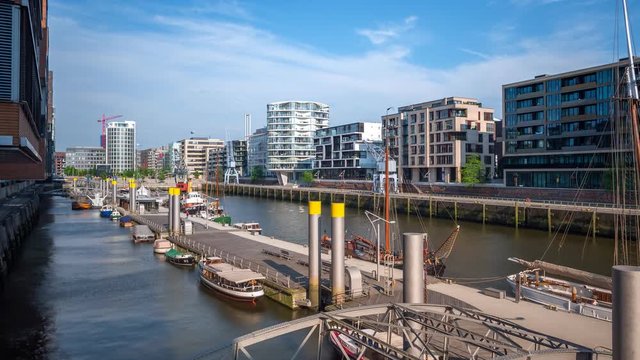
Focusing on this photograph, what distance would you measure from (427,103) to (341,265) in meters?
102

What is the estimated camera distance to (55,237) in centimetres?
6450

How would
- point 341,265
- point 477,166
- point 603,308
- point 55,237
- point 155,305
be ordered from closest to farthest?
point 603,308
point 341,265
point 155,305
point 55,237
point 477,166

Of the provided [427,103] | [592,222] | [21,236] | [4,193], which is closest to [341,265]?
[592,222]

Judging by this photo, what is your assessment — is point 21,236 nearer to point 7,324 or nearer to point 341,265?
point 7,324

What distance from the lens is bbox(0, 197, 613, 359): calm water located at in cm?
2438

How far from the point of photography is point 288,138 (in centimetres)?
17600

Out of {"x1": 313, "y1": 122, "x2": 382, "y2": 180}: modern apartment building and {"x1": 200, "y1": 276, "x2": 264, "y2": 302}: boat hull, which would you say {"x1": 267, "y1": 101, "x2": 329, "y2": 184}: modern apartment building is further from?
{"x1": 200, "y1": 276, "x2": 264, "y2": 302}: boat hull

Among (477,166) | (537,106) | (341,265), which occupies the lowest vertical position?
(341,265)

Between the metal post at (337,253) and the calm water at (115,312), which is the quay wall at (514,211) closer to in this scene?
the metal post at (337,253)

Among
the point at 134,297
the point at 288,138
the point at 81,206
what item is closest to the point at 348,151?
the point at 288,138

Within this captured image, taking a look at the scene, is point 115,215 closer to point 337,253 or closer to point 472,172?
point 472,172

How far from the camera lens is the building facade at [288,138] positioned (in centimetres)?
17512

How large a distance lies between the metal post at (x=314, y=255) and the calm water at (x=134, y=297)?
165cm

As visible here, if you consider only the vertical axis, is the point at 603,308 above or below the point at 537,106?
below
